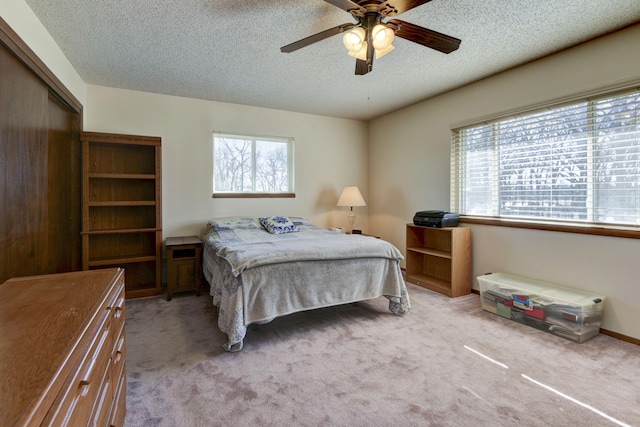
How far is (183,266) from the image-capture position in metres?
3.35

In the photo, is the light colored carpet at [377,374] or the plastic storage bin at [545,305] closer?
the light colored carpet at [377,374]

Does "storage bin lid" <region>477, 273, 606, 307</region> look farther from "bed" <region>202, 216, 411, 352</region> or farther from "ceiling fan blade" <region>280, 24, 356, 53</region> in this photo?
"ceiling fan blade" <region>280, 24, 356, 53</region>

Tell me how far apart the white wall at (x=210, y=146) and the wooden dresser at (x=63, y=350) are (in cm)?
263

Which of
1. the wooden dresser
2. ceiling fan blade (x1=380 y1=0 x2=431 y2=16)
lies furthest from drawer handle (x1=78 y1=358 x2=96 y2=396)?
ceiling fan blade (x1=380 y1=0 x2=431 y2=16)

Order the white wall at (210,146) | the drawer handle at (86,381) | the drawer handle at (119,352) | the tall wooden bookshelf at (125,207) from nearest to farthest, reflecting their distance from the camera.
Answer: the drawer handle at (86,381), the drawer handle at (119,352), the tall wooden bookshelf at (125,207), the white wall at (210,146)

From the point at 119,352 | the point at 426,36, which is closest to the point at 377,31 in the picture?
the point at 426,36

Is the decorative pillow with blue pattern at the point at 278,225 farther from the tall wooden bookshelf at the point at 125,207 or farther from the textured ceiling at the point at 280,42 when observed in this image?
the textured ceiling at the point at 280,42

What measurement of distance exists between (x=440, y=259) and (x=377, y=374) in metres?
2.31

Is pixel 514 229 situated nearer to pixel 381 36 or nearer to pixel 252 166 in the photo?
pixel 381 36

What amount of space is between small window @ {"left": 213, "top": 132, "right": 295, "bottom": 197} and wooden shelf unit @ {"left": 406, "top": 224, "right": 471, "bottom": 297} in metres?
1.93

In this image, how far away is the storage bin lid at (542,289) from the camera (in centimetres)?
241

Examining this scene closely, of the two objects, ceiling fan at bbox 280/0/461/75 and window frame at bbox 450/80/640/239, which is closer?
ceiling fan at bbox 280/0/461/75

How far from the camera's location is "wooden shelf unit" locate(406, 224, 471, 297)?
3.37m

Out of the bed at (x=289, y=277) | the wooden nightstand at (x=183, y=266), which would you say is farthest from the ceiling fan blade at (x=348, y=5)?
the wooden nightstand at (x=183, y=266)
